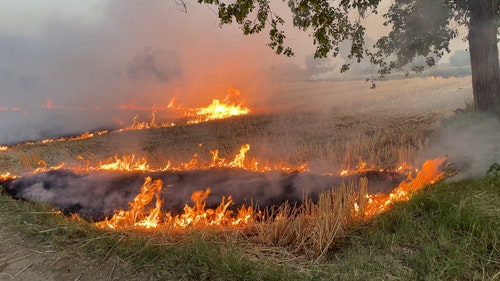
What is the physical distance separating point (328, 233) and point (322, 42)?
5123 millimetres

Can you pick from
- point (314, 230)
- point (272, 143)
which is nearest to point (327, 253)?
point (314, 230)

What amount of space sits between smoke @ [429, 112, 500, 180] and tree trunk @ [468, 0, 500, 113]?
50 cm

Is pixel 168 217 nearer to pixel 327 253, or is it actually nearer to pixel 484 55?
pixel 327 253

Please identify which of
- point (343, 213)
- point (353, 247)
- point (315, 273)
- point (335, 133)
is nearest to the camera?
point (315, 273)

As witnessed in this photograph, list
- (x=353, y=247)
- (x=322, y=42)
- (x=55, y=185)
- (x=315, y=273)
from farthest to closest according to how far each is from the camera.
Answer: (x=55, y=185), (x=322, y=42), (x=353, y=247), (x=315, y=273)

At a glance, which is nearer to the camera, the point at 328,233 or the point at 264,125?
the point at 328,233

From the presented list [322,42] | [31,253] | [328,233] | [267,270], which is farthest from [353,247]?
[322,42]

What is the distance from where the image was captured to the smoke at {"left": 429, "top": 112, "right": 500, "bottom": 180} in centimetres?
899

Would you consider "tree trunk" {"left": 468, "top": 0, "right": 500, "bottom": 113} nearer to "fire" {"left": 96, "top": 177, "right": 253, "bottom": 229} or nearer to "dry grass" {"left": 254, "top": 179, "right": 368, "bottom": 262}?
"dry grass" {"left": 254, "top": 179, "right": 368, "bottom": 262}

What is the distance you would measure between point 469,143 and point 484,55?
94.7 inches

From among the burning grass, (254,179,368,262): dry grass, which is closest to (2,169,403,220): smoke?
the burning grass

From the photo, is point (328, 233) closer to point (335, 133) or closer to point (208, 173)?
point (208, 173)

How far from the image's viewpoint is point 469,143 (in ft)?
35.4

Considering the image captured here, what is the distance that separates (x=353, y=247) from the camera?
18.2 ft
